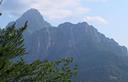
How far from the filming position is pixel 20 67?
51.5 ft

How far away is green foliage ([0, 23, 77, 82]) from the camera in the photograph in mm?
15055

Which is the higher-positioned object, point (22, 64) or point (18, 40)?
point (18, 40)

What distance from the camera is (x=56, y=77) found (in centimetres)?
1622

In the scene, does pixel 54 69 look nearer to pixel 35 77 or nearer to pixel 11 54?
pixel 35 77

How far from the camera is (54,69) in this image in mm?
16781

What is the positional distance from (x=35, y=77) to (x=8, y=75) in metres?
1.50

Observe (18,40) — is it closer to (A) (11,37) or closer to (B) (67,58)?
(A) (11,37)

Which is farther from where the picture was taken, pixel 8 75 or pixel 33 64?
pixel 33 64

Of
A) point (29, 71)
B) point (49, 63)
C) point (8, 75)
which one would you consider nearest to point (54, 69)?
point (49, 63)

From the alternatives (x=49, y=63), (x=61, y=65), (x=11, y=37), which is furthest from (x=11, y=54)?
(x=61, y=65)

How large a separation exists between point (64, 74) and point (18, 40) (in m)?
2.58

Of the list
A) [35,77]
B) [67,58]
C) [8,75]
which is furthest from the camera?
[67,58]

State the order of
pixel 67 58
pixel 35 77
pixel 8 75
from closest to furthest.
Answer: pixel 8 75 → pixel 35 77 → pixel 67 58

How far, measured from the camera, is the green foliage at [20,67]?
1505 centimetres
